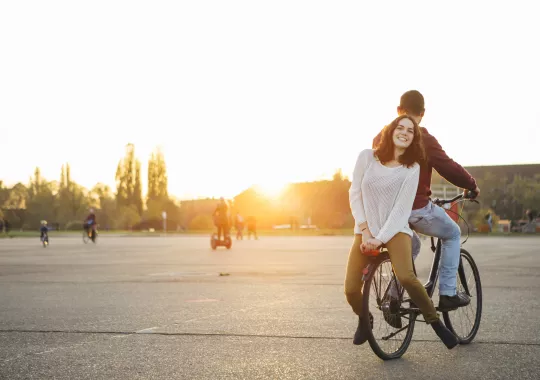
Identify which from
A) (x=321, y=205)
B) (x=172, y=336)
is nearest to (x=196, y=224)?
(x=321, y=205)

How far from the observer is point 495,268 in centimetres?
1595

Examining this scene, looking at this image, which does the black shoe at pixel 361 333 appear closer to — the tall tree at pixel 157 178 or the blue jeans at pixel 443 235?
the blue jeans at pixel 443 235

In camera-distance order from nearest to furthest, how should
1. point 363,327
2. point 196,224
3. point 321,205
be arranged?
point 363,327 < point 196,224 < point 321,205

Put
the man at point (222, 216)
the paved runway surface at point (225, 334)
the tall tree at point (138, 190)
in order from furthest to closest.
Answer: the tall tree at point (138, 190), the man at point (222, 216), the paved runway surface at point (225, 334)

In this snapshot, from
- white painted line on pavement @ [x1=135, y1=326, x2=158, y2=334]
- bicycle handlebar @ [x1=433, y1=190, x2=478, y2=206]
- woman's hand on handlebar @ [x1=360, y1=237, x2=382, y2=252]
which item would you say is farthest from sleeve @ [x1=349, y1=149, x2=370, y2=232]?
white painted line on pavement @ [x1=135, y1=326, x2=158, y2=334]

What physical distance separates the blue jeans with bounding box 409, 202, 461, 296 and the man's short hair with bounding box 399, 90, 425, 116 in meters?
0.68

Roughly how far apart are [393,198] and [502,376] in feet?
4.44

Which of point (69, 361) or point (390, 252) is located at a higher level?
point (390, 252)

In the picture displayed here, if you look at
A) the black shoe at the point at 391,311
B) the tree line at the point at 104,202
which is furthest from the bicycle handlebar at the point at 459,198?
the tree line at the point at 104,202

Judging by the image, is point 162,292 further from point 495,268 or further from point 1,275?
point 495,268

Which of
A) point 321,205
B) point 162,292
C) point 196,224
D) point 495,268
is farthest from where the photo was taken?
point 321,205

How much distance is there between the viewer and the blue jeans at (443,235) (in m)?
5.81

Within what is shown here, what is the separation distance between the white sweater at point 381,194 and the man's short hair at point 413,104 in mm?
495

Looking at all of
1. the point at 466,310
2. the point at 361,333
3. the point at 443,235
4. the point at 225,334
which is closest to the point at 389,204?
the point at 443,235
